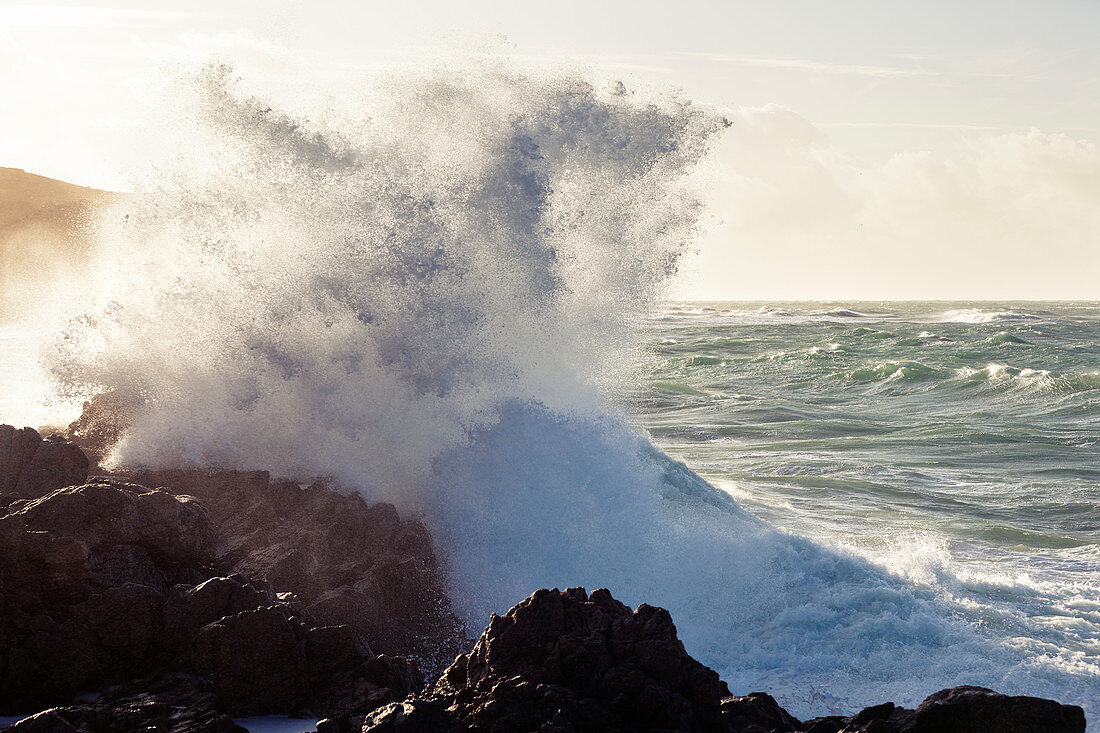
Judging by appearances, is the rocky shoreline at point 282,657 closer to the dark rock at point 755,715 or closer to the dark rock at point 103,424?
the dark rock at point 755,715

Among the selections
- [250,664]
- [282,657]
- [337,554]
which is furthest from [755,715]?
[337,554]

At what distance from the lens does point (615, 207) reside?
9391 millimetres

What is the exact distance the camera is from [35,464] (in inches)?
226

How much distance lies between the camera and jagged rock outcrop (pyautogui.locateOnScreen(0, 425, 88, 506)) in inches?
221

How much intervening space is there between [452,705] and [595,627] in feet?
2.29

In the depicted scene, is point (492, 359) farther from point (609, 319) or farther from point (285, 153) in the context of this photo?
point (285, 153)

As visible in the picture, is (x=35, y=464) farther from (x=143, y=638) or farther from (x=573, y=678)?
(x=573, y=678)

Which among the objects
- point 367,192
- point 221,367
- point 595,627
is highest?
point 367,192

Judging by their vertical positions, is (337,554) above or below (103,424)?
below

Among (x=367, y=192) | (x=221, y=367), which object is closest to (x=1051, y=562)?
(x=367, y=192)

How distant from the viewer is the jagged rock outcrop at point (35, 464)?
18.5ft

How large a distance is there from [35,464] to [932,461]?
36.9 feet

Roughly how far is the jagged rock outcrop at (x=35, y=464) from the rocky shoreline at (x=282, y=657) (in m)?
0.19

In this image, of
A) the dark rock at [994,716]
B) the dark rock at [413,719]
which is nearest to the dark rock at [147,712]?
the dark rock at [413,719]
